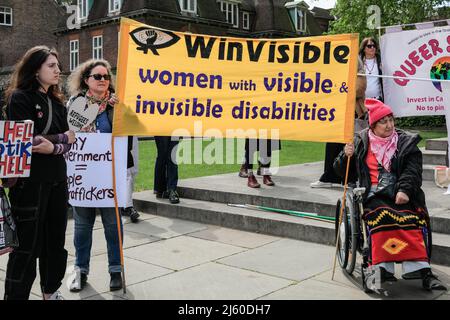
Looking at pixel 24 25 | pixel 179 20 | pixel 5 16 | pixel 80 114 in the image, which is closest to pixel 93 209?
pixel 80 114

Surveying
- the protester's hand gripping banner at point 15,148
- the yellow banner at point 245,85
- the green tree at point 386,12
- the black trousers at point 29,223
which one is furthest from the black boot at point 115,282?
the green tree at point 386,12

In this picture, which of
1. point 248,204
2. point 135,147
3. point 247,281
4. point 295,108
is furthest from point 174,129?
point 248,204

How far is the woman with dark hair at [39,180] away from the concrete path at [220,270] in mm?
706

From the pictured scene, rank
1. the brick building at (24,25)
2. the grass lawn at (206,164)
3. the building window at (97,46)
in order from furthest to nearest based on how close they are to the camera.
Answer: the brick building at (24,25) → the building window at (97,46) → the grass lawn at (206,164)

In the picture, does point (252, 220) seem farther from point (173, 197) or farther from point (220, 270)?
point (220, 270)

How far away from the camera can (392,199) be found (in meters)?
4.39

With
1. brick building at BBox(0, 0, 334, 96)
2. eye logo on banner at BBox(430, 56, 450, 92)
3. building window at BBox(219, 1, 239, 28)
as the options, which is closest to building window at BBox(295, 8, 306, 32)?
brick building at BBox(0, 0, 334, 96)

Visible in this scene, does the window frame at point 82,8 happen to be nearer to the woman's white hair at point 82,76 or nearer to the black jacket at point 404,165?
the woman's white hair at point 82,76

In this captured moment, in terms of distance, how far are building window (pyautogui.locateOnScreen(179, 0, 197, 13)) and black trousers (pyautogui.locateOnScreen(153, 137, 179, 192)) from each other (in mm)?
26279

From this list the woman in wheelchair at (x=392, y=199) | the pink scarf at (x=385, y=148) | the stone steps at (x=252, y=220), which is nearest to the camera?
the woman in wheelchair at (x=392, y=199)

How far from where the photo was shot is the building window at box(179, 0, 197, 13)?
32463 mm

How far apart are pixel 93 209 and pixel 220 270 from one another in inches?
51.6

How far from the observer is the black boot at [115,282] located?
4445mm

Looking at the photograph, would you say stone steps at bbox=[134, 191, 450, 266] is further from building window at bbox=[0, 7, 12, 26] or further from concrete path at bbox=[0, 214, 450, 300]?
building window at bbox=[0, 7, 12, 26]
